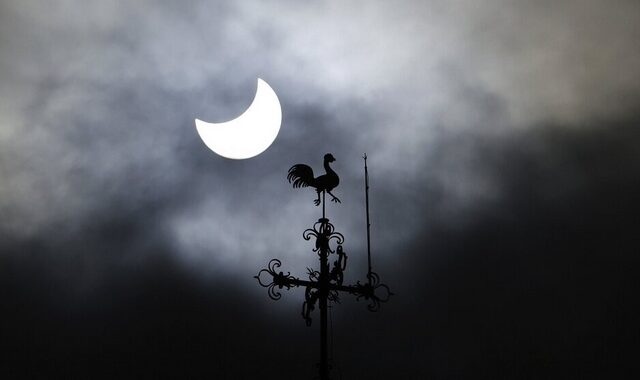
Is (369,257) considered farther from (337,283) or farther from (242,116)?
(242,116)

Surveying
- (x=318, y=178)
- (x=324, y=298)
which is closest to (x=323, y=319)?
(x=324, y=298)

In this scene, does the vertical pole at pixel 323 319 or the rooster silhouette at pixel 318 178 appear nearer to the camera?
the vertical pole at pixel 323 319

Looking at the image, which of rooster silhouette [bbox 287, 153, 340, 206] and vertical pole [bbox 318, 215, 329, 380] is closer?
vertical pole [bbox 318, 215, 329, 380]

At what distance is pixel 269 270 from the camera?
24.2 feet

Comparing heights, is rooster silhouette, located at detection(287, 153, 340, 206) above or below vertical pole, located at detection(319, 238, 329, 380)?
above

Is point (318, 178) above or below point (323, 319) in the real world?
above

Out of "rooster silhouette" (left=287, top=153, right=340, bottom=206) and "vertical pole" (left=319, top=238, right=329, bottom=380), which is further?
"rooster silhouette" (left=287, top=153, right=340, bottom=206)

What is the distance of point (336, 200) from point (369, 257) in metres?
0.98

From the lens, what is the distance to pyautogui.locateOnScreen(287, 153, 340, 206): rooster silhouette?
8.56 meters

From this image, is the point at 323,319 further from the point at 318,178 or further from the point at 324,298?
the point at 318,178

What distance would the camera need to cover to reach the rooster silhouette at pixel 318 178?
8562mm

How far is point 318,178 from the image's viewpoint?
8.60 meters

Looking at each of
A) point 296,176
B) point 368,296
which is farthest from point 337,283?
point 296,176

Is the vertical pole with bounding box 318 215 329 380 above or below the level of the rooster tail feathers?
below
